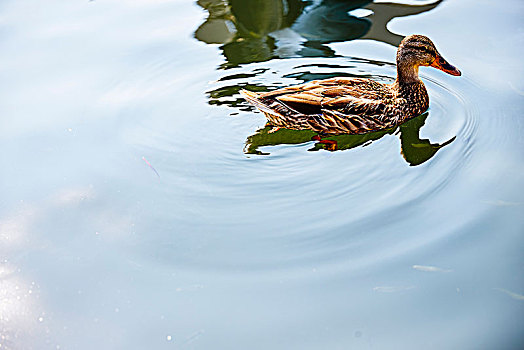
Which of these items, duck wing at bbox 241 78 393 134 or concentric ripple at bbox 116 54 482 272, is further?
duck wing at bbox 241 78 393 134

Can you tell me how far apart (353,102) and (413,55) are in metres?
0.71

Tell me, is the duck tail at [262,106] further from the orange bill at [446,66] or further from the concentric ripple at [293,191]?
the orange bill at [446,66]

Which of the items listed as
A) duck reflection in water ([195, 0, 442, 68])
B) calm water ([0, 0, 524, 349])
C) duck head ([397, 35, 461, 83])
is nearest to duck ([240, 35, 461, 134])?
duck head ([397, 35, 461, 83])

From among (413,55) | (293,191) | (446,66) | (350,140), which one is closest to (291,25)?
(413,55)

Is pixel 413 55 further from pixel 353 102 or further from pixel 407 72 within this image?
pixel 353 102

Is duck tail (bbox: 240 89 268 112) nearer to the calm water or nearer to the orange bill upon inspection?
the calm water

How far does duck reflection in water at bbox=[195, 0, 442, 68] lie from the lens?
5457 millimetres

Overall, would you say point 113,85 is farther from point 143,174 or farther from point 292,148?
point 292,148

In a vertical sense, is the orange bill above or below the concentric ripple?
above

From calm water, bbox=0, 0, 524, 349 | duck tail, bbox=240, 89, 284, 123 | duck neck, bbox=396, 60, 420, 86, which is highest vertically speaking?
duck neck, bbox=396, 60, 420, 86

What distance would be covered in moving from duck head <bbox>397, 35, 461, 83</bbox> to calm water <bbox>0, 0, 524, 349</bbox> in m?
0.39

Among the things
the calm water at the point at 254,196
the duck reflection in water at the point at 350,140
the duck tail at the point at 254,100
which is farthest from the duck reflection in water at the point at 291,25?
the duck reflection in water at the point at 350,140

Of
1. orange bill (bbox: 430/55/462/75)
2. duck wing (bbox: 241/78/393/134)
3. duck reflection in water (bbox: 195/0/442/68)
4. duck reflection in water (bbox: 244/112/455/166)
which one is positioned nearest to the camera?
duck reflection in water (bbox: 244/112/455/166)

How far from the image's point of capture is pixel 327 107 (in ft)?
14.1
